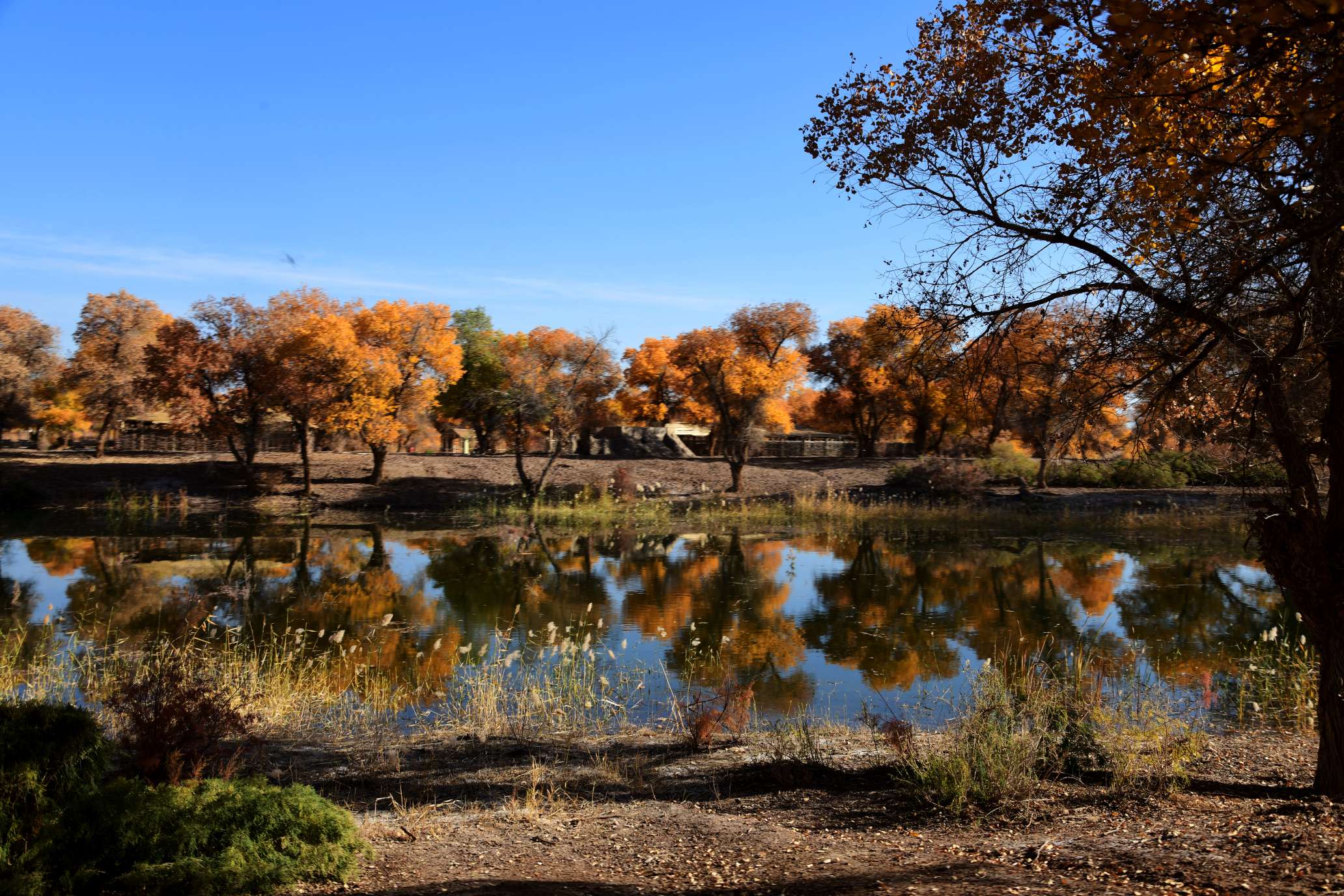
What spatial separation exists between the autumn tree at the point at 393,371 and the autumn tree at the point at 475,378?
154 inches

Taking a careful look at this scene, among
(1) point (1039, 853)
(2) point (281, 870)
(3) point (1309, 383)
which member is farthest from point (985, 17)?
(2) point (281, 870)

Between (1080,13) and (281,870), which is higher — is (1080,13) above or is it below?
above

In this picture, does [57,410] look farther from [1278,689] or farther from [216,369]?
[1278,689]

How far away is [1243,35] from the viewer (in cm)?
441

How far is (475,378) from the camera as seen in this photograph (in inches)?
1978

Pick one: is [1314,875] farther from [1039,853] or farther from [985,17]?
[985,17]

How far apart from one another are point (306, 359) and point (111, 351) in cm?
1476

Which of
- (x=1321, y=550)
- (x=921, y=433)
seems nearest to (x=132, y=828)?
(x=1321, y=550)

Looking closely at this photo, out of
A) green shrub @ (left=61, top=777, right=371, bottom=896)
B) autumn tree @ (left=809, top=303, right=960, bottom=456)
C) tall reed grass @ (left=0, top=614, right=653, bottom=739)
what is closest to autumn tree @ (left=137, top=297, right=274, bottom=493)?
tall reed grass @ (left=0, top=614, right=653, bottom=739)

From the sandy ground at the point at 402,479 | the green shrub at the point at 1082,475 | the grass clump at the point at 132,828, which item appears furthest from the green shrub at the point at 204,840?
the green shrub at the point at 1082,475

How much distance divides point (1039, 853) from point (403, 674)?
823 centimetres

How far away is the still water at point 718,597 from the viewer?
1199cm

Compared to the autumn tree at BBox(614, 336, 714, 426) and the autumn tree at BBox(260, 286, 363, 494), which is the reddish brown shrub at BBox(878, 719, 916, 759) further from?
the autumn tree at BBox(614, 336, 714, 426)

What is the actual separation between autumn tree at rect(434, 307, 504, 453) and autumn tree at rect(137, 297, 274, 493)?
377 inches
